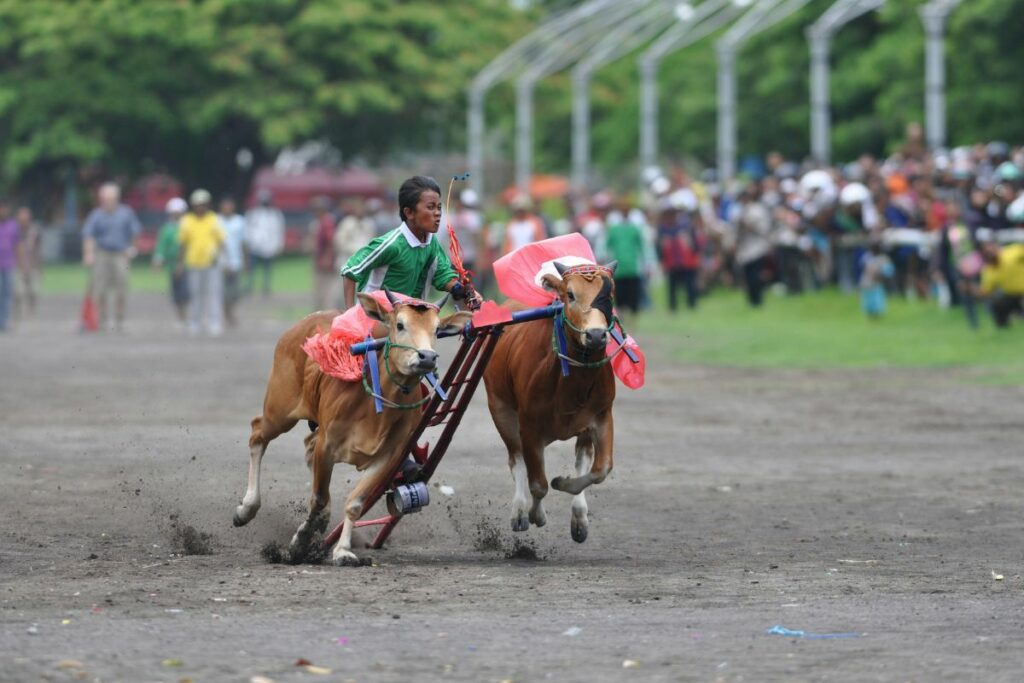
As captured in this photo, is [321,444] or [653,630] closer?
[653,630]

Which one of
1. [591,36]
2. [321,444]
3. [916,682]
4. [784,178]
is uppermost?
[591,36]

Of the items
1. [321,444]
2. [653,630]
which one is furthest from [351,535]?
[653,630]

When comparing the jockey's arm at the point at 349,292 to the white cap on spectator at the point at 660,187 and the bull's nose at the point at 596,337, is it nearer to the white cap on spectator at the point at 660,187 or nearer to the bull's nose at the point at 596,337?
the bull's nose at the point at 596,337

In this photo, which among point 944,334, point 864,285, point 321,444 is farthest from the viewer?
point 864,285

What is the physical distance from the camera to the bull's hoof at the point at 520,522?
34.2ft

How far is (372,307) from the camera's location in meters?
9.54

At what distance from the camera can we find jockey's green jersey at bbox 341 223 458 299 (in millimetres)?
10055

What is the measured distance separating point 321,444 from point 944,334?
15274 millimetres

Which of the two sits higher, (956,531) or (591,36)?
(591,36)

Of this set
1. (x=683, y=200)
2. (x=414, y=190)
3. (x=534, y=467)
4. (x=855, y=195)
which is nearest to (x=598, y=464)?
(x=534, y=467)

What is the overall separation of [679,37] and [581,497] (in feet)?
88.1

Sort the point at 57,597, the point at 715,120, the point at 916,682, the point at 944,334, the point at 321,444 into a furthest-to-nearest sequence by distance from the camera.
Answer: the point at 715,120, the point at 944,334, the point at 321,444, the point at 57,597, the point at 916,682

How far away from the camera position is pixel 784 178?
106 ft

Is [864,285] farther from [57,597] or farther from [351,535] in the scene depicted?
[57,597]
